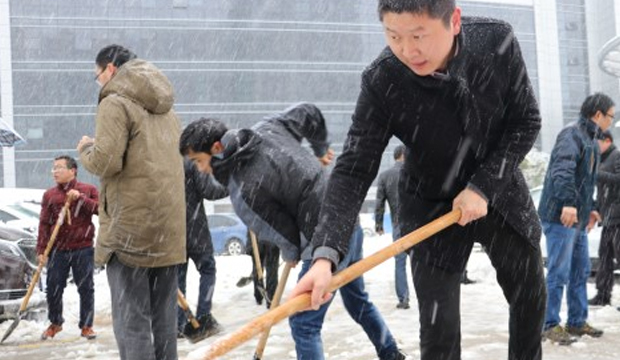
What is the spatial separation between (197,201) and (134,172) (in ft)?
10.8

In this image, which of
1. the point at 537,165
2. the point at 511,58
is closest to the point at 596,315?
the point at 511,58

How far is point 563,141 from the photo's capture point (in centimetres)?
570

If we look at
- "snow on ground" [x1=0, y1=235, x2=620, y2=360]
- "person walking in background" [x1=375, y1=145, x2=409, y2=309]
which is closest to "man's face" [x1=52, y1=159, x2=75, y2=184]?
"snow on ground" [x1=0, y1=235, x2=620, y2=360]

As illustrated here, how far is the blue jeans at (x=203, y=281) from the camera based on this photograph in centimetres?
691

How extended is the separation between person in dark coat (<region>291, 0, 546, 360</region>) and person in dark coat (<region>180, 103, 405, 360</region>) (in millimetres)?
785

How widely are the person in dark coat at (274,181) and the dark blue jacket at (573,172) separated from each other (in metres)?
2.20

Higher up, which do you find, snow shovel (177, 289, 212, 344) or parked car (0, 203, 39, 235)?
parked car (0, 203, 39, 235)

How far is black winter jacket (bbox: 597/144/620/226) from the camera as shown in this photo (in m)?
7.22

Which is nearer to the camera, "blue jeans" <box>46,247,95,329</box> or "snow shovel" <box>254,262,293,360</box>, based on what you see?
"snow shovel" <box>254,262,293,360</box>

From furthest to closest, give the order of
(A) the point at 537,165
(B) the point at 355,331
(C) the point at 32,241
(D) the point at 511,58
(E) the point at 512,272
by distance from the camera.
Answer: (A) the point at 537,165, (C) the point at 32,241, (B) the point at 355,331, (E) the point at 512,272, (D) the point at 511,58

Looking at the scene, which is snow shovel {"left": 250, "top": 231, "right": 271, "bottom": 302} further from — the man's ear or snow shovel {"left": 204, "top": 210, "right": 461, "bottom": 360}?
snow shovel {"left": 204, "top": 210, "right": 461, "bottom": 360}

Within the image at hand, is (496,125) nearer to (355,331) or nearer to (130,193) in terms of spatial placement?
(130,193)

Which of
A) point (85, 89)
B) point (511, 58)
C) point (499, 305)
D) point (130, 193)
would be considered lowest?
point (499, 305)

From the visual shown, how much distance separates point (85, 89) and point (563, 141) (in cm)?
5052
